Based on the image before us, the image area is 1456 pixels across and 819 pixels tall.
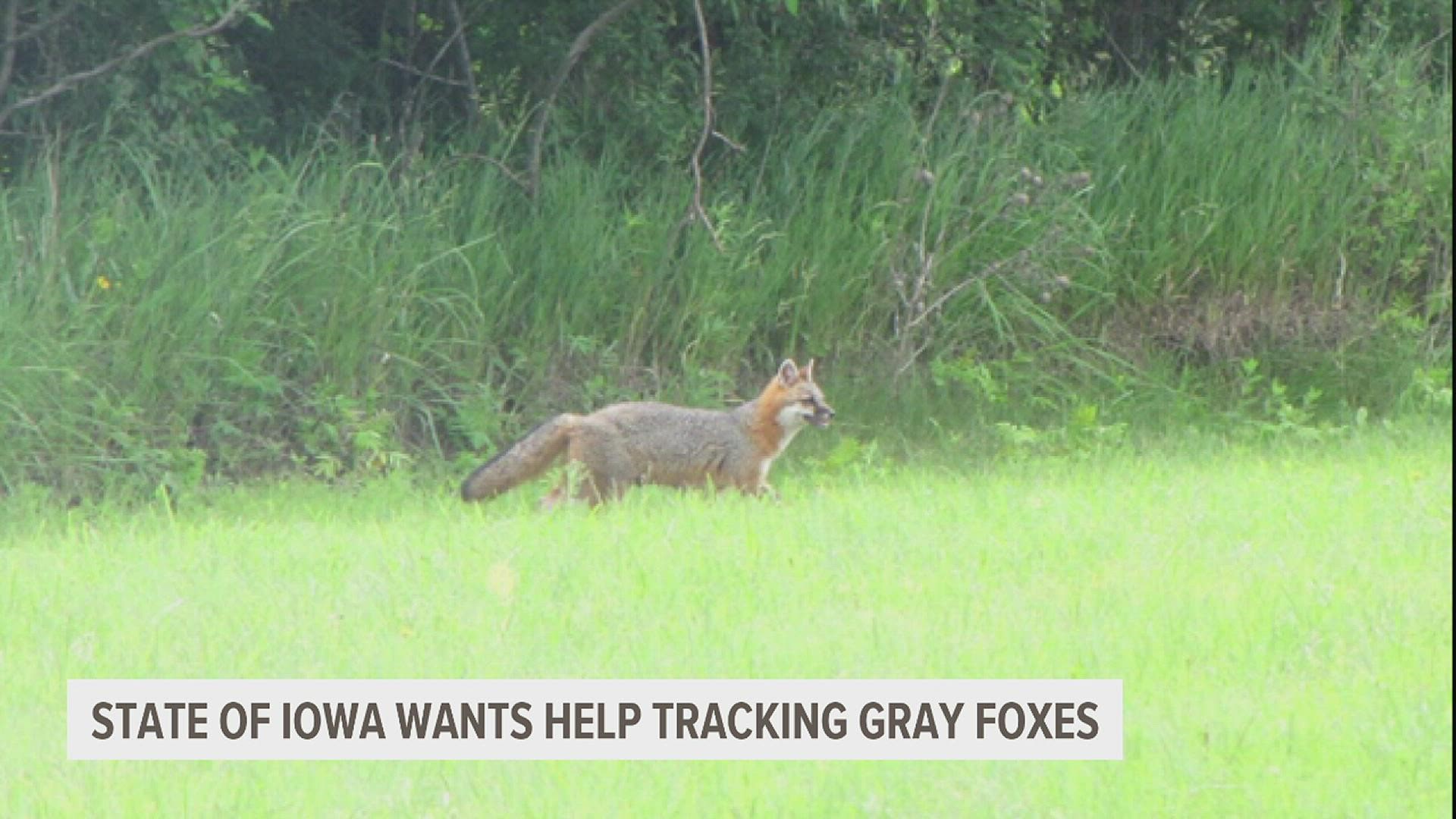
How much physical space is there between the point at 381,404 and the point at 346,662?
5284mm

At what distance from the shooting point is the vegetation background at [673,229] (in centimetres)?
1100

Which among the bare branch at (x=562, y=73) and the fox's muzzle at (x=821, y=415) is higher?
the bare branch at (x=562, y=73)

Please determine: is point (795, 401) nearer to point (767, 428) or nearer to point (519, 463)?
point (767, 428)

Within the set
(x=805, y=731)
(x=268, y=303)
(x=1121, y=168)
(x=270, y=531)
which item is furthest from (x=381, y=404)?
(x=805, y=731)

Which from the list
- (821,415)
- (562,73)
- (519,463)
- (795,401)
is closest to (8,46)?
(562,73)

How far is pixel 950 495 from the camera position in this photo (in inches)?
363

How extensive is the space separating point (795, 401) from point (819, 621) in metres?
3.42

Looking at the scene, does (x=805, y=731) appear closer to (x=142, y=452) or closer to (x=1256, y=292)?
(x=142, y=452)

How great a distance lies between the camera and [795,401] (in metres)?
10.1

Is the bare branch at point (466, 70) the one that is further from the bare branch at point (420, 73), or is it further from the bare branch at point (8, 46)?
the bare branch at point (8, 46)

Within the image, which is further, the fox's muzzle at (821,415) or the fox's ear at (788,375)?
the fox's ear at (788,375)

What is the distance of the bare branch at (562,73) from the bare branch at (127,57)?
1.80m

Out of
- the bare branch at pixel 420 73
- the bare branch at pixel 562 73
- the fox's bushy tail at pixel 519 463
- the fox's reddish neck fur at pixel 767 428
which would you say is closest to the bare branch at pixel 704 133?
the bare branch at pixel 562 73
